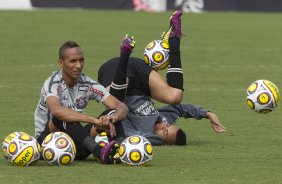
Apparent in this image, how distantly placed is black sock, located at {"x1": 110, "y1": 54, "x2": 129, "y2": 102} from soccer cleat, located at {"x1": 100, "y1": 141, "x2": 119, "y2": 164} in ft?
3.30

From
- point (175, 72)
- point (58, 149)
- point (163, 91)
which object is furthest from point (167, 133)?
point (58, 149)

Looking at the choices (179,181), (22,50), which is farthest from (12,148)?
(22,50)

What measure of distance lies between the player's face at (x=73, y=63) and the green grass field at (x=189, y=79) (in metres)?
0.90

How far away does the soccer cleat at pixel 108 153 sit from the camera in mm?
10055

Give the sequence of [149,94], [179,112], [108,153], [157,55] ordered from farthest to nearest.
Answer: [179,112] < [157,55] < [149,94] < [108,153]

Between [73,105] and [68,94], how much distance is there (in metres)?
0.13

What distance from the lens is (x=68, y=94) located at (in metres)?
10.6

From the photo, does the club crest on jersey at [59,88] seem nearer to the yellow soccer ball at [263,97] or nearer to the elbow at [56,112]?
the elbow at [56,112]

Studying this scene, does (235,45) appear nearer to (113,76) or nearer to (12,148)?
(113,76)

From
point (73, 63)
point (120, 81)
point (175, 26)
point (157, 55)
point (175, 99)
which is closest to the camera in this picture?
point (73, 63)

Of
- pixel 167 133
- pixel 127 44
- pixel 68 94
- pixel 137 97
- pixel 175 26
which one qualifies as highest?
pixel 175 26

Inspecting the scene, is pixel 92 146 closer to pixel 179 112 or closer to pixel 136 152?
pixel 136 152

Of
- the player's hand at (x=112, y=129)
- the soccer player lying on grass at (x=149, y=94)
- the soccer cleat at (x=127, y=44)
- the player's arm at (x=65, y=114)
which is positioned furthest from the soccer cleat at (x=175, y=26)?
the player's arm at (x=65, y=114)

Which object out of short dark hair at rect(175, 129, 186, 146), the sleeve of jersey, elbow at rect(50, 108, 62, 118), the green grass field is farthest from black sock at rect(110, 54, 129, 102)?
the sleeve of jersey
